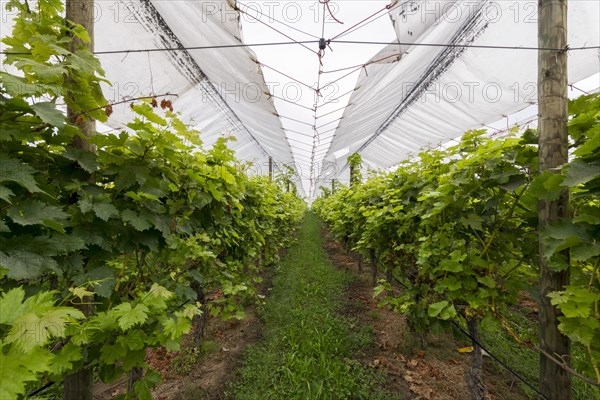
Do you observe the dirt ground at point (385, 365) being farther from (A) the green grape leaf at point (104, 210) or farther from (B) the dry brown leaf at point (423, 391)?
(A) the green grape leaf at point (104, 210)

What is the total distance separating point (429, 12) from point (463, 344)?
3807mm

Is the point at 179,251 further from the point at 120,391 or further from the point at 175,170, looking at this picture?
the point at 120,391

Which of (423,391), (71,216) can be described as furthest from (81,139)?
(423,391)

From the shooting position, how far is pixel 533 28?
2854 millimetres

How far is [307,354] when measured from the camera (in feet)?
10.00

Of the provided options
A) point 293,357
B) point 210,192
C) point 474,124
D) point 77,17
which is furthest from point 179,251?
point 474,124

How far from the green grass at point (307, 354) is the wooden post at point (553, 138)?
1.56 metres

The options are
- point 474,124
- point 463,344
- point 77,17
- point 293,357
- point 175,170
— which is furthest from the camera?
point 474,124

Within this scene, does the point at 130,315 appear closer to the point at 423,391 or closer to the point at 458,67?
the point at 423,391

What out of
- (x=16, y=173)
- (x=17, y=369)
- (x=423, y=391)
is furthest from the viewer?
(x=423, y=391)

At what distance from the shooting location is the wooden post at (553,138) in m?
1.31

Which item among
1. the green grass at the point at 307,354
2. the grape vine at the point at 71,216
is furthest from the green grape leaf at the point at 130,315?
the green grass at the point at 307,354

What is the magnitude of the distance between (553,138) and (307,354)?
9.41ft

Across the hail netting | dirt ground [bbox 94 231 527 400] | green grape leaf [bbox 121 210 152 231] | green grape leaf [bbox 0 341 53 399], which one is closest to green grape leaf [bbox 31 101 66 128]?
green grape leaf [bbox 121 210 152 231]
